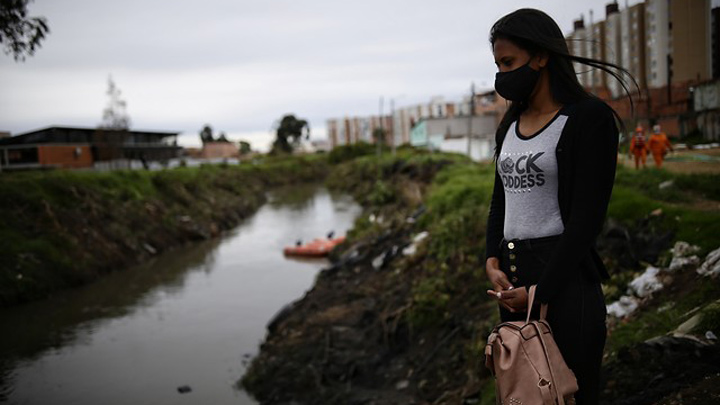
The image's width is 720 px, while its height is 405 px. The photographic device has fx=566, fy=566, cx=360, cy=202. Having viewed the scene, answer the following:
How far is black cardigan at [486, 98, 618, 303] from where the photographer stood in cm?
185

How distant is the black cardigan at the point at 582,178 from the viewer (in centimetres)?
185

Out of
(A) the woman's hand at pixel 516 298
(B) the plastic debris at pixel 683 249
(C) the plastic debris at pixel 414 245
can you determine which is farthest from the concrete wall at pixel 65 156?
(A) the woman's hand at pixel 516 298

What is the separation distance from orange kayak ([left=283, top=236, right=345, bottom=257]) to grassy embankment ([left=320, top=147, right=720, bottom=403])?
6827 mm

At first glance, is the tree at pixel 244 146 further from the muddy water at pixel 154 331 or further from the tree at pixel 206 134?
the muddy water at pixel 154 331

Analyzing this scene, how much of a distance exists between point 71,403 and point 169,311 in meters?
4.51

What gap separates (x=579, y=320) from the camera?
1936mm

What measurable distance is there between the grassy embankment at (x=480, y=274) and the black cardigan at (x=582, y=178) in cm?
187

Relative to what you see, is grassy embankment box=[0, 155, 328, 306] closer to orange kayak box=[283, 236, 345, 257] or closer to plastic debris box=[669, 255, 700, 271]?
orange kayak box=[283, 236, 345, 257]

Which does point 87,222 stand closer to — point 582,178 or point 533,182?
point 533,182

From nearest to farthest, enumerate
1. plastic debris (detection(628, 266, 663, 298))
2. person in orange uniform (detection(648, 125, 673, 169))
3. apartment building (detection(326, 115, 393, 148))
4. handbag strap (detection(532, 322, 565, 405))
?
handbag strap (detection(532, 322, 565, 405)), plastic debris (detection(628, 266, 663, 298)), person in orange uniform (detection(648, 125, 673, 169)), apartment building (detection(326, 115, 393, 148))

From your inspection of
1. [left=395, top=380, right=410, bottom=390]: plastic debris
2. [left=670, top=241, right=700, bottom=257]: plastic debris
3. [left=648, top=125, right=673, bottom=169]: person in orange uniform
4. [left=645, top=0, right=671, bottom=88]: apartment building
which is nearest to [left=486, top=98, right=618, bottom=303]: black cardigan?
[left=670, top=241, right=700, bottom=257]: plastic debris

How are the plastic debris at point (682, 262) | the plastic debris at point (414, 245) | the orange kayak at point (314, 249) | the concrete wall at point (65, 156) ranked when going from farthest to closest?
the concrete wall at point (65, 156)
the orange kayak at point (314, 249)
the plastic debris at point (414, 245)
the plastic debris at point (682, 262)

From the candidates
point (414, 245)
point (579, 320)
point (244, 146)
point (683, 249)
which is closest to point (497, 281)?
point (579, 320)

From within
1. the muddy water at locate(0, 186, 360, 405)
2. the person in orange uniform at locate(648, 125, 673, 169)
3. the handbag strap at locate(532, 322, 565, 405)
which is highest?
the person in orange uniform at locate(648, 125, 673, 169)
